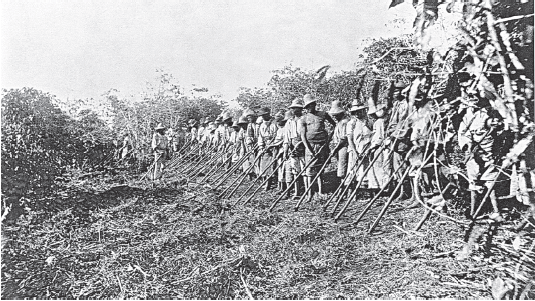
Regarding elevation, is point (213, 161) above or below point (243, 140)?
below

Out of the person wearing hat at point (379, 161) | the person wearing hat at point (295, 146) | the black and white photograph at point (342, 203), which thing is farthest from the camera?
the person wearing hat at point (295, 146)

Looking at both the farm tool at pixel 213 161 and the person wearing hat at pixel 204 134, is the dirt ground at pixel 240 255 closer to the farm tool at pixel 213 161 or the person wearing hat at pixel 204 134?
the farm tool at pixel 213 161

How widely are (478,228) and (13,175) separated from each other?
17.2 feet

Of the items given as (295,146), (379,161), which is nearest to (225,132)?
(295,146)

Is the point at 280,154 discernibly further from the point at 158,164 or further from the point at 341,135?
the point at 158,164

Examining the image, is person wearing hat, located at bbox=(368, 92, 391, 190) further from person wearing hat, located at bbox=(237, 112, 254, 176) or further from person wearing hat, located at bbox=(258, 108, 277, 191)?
person wearing hat, located at bbox=(237, 112, 254, 176)

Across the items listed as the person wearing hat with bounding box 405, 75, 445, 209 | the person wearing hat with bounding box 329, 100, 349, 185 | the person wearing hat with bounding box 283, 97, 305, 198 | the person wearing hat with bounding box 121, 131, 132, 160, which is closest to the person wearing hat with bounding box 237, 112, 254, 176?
the person wearing hat with bounding box 283, 97, 305, 198

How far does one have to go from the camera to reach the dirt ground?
3500 millimetres

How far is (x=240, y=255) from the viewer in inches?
167

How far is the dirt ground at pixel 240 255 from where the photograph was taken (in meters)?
3.50

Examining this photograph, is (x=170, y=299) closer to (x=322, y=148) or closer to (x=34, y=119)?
(x=34, y=119)

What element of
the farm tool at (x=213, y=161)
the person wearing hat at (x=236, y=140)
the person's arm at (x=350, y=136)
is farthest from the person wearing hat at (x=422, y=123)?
the farm tool at (x=213, y=161)

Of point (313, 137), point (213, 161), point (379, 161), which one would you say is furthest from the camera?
point (213, 161)

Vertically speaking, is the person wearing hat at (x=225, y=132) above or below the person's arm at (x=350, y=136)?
above
